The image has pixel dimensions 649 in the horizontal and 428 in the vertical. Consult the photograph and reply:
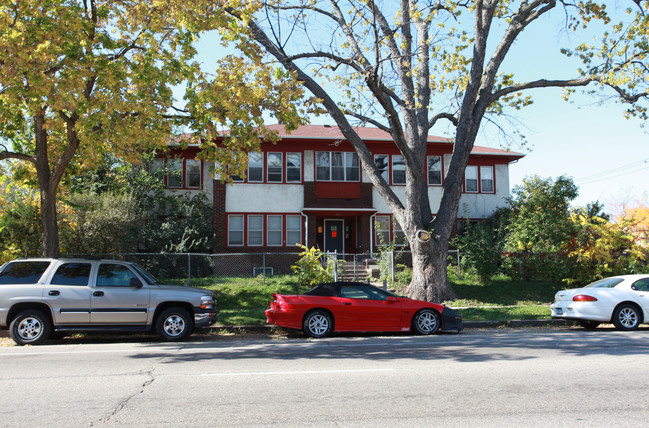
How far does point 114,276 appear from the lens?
→ 36.2 ft

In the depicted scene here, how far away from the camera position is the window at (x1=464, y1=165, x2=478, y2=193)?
26.9 meters

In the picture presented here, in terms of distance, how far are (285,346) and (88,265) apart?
4.61m

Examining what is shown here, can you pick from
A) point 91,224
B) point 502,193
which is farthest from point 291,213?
point 502,193

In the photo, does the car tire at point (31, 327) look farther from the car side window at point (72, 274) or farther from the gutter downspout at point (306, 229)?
the gutter downspout at point (306, 229)

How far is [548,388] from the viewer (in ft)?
20.7

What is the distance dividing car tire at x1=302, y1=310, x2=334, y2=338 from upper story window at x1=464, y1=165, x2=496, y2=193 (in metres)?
17.3

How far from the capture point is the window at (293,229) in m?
24.8

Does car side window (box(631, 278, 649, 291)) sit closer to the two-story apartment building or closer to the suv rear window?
the two-story apartment building

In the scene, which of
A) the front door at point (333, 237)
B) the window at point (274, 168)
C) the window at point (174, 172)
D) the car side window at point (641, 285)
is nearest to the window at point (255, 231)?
the window at point (274, 168)

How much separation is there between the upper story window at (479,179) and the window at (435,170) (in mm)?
1527

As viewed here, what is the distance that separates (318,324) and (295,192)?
13.8 m

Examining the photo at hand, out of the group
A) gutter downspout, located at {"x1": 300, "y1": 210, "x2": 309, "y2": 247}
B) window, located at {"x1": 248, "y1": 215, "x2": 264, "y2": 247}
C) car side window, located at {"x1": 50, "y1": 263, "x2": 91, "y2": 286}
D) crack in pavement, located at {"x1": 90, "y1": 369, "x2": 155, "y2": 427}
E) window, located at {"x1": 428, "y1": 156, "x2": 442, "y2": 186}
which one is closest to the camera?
crack in pavement, located at {"x1": 90, "y1": 369, "x2": 155, "y2": 427}

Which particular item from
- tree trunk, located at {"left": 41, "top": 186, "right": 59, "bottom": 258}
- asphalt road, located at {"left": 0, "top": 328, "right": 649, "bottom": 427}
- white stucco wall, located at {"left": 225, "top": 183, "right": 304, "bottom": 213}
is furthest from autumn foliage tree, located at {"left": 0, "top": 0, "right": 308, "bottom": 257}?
white stucco wall, located at {"left": 225, "top": 183, "right": 304, "bottom": 213}

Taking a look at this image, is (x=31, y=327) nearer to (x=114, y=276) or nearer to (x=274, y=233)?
(x=114, y=276)
